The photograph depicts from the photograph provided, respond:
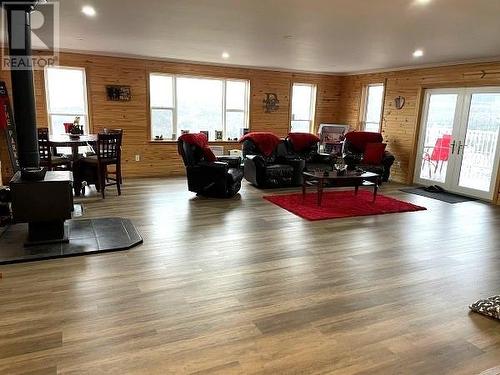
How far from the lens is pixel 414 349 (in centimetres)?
219

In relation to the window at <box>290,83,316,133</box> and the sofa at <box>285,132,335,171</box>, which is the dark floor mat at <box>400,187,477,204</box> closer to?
the sofa at <box>285,132,335,171</box>

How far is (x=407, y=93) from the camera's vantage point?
757cm

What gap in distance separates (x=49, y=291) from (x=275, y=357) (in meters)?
1.83

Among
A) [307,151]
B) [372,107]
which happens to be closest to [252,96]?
[307,151]

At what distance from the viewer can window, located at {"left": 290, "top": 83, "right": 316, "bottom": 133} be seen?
29.4 ft

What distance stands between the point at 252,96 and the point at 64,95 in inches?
154

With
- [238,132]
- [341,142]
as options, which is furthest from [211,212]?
[341,142]

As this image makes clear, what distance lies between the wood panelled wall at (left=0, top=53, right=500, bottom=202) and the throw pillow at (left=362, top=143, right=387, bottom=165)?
27.0 inches

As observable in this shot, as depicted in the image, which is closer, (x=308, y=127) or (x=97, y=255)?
(x=97, y=255)

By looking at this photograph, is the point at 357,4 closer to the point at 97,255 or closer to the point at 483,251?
the point at 483,251

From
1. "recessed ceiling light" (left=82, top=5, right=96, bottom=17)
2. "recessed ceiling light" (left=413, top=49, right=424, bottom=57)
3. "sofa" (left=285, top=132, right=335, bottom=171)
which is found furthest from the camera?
"sofa" (left=285, top=132, right=335, bottom=171)

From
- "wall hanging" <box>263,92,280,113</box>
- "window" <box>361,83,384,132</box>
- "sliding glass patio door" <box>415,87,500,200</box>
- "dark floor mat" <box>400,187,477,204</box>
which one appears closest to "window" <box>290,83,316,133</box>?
"wall hanging" <box>263,92,280,113</box>

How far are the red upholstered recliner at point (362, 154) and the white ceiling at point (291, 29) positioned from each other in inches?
63.0

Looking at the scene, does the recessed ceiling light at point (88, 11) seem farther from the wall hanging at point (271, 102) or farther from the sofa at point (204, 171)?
the wall hanging at point (271, 102)
